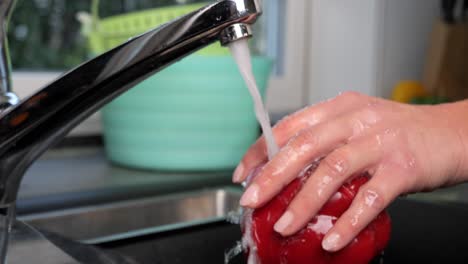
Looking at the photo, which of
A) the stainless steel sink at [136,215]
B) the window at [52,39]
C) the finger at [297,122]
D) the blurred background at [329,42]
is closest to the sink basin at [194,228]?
the stainless steel sink at [136,215]

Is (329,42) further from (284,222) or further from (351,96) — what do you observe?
(284,222)

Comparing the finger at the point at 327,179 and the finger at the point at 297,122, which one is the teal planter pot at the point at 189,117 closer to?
the finger at the point at 297,122

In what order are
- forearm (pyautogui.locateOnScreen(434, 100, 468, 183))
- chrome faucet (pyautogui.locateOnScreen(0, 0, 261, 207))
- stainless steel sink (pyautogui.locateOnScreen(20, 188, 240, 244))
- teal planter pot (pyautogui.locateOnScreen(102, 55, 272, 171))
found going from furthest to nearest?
teal planter pot (pyautogui.locateOnScreen(102, 55, 272, 171)) < stainless steel sink (pyautogui.locateOnScreen(20, 188, 240, 244)) < forearm (pyautogui.locateOnScreen(434, 100, 468, 183)) < chrome faucet (pyautogui.locateOnScreen(0, 0, 261, 207))

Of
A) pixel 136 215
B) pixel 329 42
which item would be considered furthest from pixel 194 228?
pixel 329 42

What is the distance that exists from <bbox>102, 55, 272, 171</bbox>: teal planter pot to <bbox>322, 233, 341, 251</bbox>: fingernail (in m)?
0.50

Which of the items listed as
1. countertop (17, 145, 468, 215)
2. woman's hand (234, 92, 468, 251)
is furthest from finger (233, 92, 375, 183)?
countertop (17, 145, 468, 215)

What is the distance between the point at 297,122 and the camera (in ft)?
2.10

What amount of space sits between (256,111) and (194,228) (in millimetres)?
268

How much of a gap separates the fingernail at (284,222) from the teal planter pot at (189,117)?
481 mm

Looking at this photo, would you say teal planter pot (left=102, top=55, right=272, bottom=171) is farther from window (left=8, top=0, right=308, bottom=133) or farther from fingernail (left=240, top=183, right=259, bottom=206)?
fingernail (left=240, top=183, right=259, bottom=206)

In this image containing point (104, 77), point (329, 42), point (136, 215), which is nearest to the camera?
point (104, 77)

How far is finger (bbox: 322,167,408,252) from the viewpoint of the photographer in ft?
1.64

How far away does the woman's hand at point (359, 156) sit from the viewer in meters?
0.51

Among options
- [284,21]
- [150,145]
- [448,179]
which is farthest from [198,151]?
[284,21]
